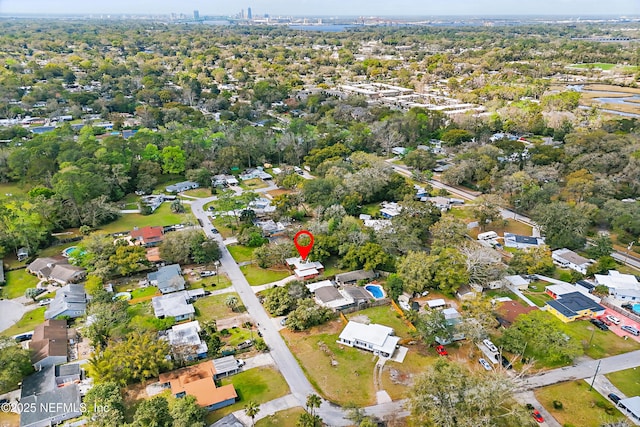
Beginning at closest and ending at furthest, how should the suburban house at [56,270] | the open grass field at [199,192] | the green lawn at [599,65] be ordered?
the suburban house at [56,270]
the open grass field at [199,192]
the green lawn at [599,65]

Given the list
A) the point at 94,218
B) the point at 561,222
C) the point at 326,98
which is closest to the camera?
the point at 561,222

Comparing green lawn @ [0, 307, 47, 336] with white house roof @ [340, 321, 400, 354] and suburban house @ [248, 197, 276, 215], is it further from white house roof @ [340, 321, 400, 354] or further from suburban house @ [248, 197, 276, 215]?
white house roof @ [340, 321, 400, 354]

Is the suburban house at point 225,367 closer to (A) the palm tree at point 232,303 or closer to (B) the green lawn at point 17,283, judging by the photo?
(A) the palm tree at point 232,303

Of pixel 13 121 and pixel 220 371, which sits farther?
pixel 13 121

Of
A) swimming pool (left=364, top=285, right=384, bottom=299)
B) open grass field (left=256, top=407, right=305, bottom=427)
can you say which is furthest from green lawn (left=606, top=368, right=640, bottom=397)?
open grass field (left=256, top=407, right=305, bottom=427)

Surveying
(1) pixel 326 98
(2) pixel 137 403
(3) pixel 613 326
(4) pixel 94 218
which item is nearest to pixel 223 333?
(2) pixel 137 403

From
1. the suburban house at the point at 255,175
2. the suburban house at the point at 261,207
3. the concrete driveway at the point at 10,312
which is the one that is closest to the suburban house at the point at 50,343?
the concrete driveway at the point at 10,312

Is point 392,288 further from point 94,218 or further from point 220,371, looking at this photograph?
point 94,218
